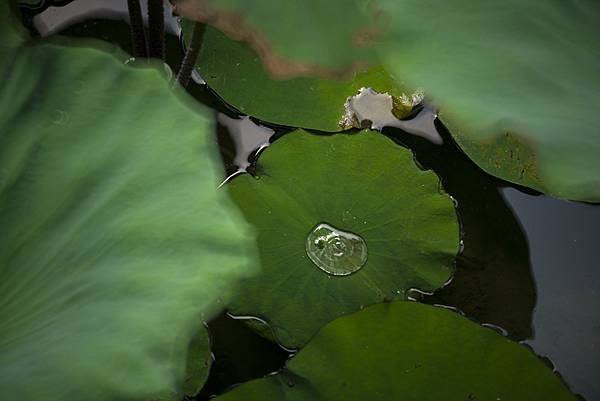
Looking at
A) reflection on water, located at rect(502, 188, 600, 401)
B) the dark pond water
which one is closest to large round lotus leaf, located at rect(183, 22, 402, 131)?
the dark pond water

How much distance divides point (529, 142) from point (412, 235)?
0.49 meters

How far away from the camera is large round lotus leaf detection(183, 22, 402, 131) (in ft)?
3.70

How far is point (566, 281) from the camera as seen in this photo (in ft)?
3.66

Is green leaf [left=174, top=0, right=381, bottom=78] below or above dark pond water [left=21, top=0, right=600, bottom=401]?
above

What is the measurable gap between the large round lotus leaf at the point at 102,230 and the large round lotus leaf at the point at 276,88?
19.6 inches

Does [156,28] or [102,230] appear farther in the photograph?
[156,28]

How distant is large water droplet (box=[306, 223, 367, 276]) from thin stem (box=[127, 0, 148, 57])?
41 cm

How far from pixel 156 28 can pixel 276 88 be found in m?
0.21

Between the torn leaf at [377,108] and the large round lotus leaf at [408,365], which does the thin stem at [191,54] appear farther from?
the large round lotus leaf at [408,365]

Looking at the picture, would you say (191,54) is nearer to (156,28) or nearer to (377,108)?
(156,28)

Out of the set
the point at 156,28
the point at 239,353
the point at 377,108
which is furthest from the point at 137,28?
the point at 239,353

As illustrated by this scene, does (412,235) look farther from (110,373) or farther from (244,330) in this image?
(110,373)

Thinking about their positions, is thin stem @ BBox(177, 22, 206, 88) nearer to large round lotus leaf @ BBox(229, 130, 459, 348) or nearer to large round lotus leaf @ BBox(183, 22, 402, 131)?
large round lotus leaf @ BBox(183, 22, 402, 131)

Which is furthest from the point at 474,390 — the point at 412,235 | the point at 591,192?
the point at 591,192
